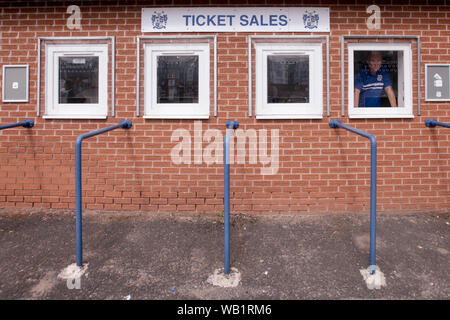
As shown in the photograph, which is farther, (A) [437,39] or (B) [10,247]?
(A) [437,39]

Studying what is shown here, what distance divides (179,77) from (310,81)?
1855mm

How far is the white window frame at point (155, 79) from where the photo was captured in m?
4.03

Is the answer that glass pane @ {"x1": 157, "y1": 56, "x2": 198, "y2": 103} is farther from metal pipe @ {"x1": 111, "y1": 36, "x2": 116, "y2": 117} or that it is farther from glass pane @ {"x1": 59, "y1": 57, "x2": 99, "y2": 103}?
glass pane @ {"x1": 59, "y1": 57, "x2": 99, "y2": 103}

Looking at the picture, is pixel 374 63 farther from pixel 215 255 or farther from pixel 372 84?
pixel 215 255

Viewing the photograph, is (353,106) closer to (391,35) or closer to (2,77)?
(391,35)

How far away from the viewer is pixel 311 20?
A: 3986 millimetres

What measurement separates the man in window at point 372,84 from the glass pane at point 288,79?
30.2 inches

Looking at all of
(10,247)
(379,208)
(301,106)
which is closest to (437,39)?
(301,106)

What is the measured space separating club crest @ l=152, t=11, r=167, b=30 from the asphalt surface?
8.57 ft

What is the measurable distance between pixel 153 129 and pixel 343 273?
2895 millimetres

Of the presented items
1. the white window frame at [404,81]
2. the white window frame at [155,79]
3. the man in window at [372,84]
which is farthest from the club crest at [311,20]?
the white window frame at [155,79]

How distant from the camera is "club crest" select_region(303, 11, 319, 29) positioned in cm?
398

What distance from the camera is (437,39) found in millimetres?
4012

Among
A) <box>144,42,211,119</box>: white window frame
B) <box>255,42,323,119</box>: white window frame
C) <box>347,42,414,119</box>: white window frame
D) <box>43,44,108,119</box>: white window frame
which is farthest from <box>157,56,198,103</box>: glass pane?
<box>347,42,414,119</box>: white window frame
